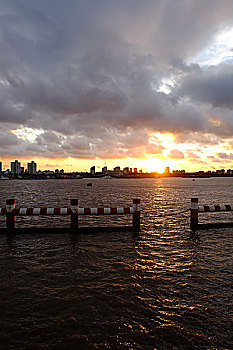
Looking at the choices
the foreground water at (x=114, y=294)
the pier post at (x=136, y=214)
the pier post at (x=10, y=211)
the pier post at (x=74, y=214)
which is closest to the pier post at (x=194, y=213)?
the foreground water at (x=114, y=294)

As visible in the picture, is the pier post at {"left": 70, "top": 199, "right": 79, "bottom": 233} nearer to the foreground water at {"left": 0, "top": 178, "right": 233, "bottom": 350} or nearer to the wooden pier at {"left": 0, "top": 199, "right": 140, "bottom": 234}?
the wooden pier at {"left": 0, "top": 199, "right": 140, "bottom": 234}

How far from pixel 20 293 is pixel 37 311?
1.12 m

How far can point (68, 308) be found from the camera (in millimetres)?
5680

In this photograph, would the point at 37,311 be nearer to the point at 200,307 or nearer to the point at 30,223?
the point at 200,307

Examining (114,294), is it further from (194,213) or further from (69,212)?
(194,213)

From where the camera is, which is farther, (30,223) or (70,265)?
(30,223)

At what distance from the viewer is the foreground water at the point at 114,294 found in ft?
15.4

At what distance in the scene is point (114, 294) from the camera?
636 centimetres

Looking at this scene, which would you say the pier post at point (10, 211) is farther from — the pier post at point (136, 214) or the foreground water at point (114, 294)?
the pier post at point (136, 214)

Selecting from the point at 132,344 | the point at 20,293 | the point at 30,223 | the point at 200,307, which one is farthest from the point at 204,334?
the point at 30,223

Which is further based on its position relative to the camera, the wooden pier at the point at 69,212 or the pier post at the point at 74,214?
the pier post at the point at 74,214

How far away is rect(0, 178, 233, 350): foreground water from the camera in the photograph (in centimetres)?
469

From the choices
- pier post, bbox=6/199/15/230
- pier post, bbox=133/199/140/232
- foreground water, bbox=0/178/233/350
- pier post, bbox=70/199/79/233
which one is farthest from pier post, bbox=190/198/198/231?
pier post, bbox=6/199/15/230

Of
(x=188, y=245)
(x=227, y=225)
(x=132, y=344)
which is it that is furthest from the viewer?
(x=227, y=225)
